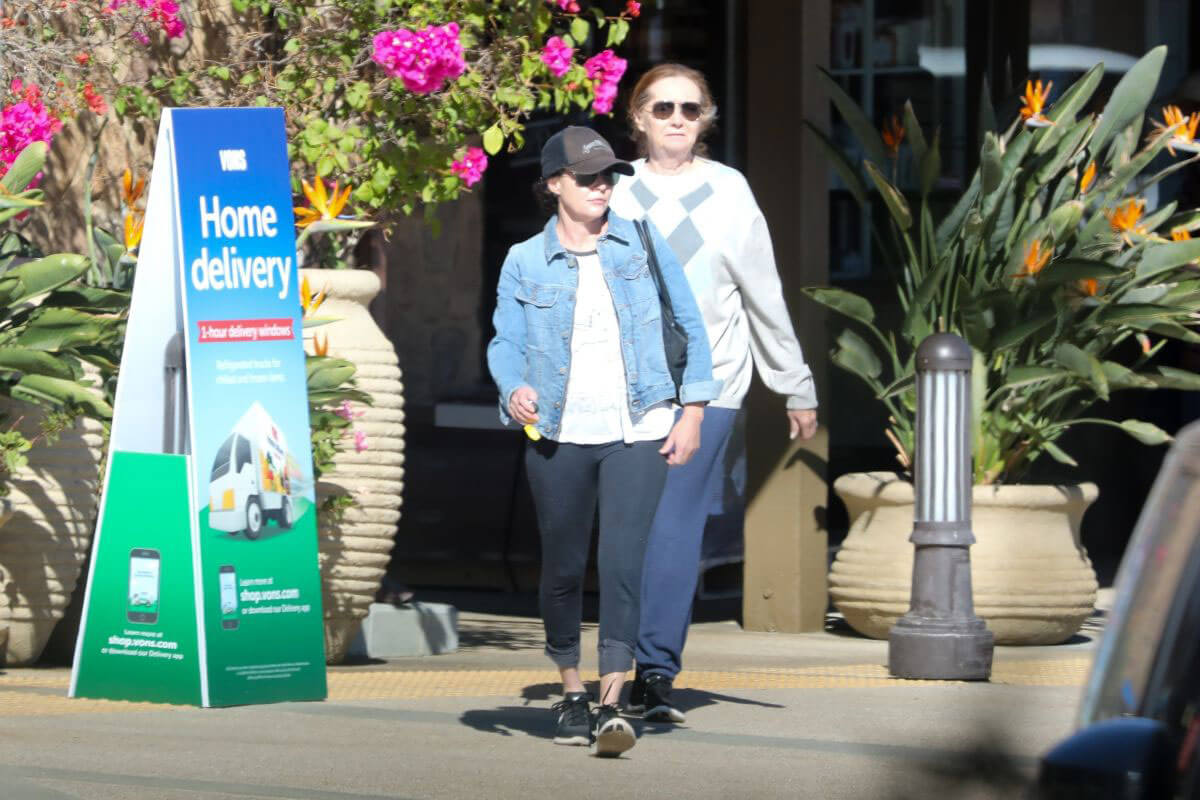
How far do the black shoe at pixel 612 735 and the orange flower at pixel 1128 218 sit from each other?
3.13 metres

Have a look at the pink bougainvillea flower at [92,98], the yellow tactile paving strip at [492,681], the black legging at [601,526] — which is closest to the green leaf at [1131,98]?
the yellow tactile paving strip at [492,681]

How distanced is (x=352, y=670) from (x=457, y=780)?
1979mm

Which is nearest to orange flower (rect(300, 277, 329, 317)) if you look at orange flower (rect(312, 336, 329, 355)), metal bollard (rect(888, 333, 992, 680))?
orange flower (rect(312, 336, 329, 355))

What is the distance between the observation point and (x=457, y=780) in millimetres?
4582

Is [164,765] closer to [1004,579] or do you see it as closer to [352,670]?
[352,670]

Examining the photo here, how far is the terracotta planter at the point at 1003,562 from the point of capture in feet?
23.4

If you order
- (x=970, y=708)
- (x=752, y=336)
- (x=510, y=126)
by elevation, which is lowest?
(x=970, y=708)

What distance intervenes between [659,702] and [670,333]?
1.01 meters

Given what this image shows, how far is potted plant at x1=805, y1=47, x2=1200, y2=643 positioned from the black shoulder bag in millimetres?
2252

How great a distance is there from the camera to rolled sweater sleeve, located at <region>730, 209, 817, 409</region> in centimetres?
562

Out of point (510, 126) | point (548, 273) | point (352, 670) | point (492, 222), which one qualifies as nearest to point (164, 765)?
point (548, 273)

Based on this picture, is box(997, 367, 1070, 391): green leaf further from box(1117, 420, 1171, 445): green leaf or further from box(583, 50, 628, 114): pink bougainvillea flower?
box(583, 50, 628, 114): pink bougainvillea flower

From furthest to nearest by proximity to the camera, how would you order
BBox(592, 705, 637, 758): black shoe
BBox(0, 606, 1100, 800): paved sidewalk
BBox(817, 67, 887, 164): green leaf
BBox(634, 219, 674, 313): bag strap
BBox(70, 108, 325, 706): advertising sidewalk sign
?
1. BBox(817, 67, 887, 164): green leaf
2. BBox(70, 108, 325, 706): advertising sidewalk sign
3. BBox(634, 219, 674, 313): bag strap
4. BBox(592, 705, 637, 758): black shoe
5. BBox(0, 606, 1100, 800): paved sidewalk

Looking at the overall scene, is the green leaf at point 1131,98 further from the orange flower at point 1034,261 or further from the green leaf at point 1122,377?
the green leaf at point 1122,377
